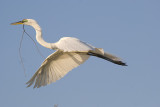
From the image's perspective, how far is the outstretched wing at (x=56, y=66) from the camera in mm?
16969

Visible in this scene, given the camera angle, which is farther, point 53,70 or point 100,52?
point 53,70

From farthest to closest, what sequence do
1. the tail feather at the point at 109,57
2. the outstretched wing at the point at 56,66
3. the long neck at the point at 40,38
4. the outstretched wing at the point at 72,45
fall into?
the outstretched wing at the point at 56,66
the tail feather at the point at 109,57
the long neck at the point at 40,38
the outstretched wing at the point at 72,45

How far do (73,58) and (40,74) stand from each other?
1468mm

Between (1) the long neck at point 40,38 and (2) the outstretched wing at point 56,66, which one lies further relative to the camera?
(2) the outstretched wing at point 56,66

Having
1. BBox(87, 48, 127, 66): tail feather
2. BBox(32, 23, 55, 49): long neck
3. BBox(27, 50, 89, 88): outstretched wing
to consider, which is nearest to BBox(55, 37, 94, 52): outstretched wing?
BBox(32, 23, 55, 49): long neck

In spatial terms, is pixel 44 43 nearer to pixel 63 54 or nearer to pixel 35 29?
pixel 35 29

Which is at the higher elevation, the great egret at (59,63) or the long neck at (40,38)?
the long neck at (40,38)

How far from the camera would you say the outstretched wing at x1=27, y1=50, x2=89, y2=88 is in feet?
55.7

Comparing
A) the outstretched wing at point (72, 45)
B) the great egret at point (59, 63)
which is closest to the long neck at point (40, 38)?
the great egret at point (59, 63)

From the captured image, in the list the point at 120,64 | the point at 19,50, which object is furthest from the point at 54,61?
the point at 120,64

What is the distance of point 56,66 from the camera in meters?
17.3

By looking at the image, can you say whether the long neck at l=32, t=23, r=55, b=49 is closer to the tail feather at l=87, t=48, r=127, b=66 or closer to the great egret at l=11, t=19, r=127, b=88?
the great egret at l=11, t=19, r=127, b=88

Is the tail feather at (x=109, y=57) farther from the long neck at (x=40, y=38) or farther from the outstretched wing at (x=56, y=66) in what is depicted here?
the long neck at (x=40, y=38)

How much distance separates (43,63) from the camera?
1695cm
